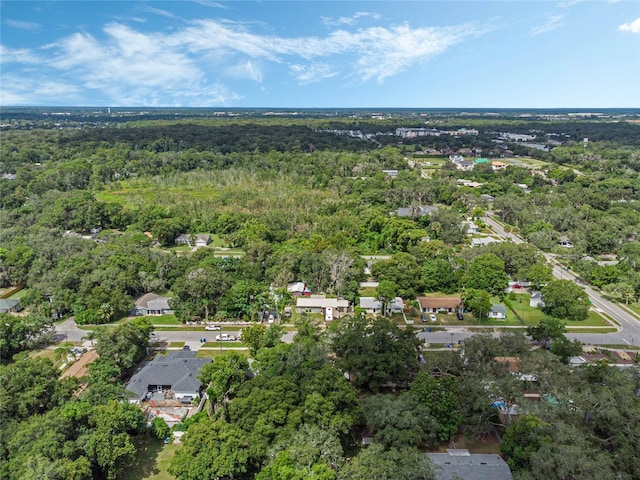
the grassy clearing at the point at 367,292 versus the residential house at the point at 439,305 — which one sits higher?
A: the residential house at the point at 439,305

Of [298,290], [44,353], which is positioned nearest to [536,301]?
[298,290]

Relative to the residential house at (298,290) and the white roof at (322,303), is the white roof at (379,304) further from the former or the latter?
the residential house at (298,290)

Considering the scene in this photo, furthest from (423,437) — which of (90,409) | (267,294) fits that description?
(267,294)

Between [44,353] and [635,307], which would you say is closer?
[44,353]

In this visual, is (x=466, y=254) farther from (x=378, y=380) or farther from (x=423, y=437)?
(x=423, y=437)

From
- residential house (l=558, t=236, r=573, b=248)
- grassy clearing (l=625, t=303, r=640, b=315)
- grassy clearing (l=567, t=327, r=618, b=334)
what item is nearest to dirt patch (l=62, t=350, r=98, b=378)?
grassy clearing (l=567, t=327, r=618, b=334)

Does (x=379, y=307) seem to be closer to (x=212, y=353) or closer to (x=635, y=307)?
(x=212, y=353)

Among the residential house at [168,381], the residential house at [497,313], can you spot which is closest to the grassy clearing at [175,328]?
the residential house at [168,381]

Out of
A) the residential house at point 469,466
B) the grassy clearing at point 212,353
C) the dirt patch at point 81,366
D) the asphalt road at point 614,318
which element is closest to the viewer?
the residential house at point 469,466
